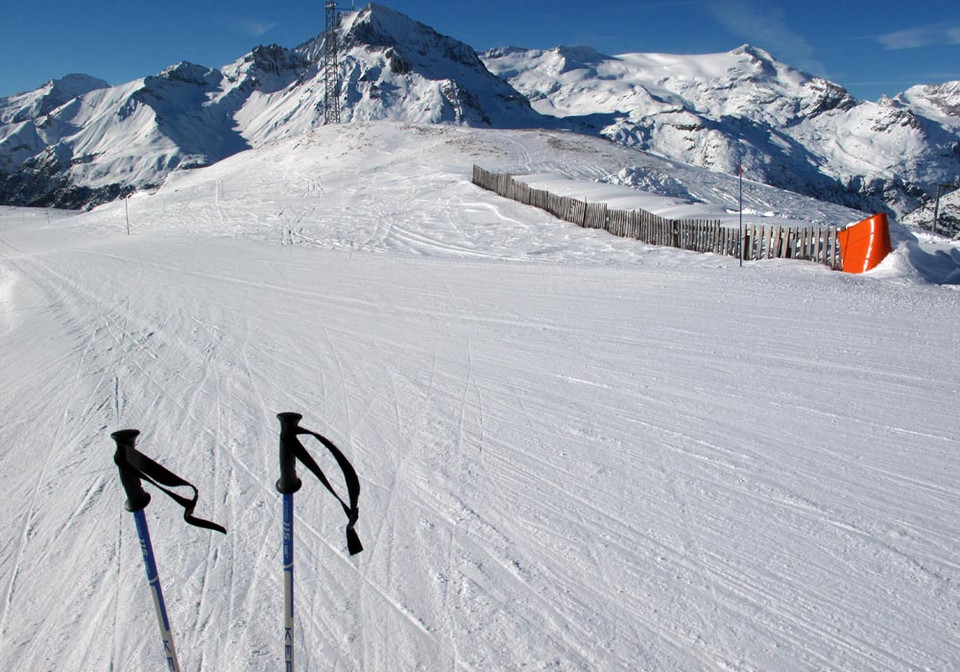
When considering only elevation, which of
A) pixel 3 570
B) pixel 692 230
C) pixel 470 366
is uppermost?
pixel 692 230

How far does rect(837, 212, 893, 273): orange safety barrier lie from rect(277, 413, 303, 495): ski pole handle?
1331 cm

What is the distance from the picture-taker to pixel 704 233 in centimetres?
1714

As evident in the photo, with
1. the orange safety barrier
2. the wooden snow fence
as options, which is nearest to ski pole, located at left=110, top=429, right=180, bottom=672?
the orange safety barrier

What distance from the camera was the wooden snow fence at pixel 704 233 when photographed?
46.7 ft

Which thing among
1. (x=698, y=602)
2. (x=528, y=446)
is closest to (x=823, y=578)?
(x=698, y=602)

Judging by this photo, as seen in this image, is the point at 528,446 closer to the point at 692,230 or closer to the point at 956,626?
the point at 956,626

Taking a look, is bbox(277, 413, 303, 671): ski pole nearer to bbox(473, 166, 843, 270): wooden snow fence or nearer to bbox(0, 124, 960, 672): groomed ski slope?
bbox(0, 124, 960, 672): groomed ski slope

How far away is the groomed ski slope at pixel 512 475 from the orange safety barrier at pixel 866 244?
956mm

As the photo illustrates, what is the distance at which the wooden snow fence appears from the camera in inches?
560

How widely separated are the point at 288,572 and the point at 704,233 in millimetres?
16657

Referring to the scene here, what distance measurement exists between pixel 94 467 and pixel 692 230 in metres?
16.0

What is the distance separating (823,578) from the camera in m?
3.55

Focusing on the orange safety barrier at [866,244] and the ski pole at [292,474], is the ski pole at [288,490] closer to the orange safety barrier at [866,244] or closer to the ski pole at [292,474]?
the ski pole at [292,474]

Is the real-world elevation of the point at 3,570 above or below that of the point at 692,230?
below
